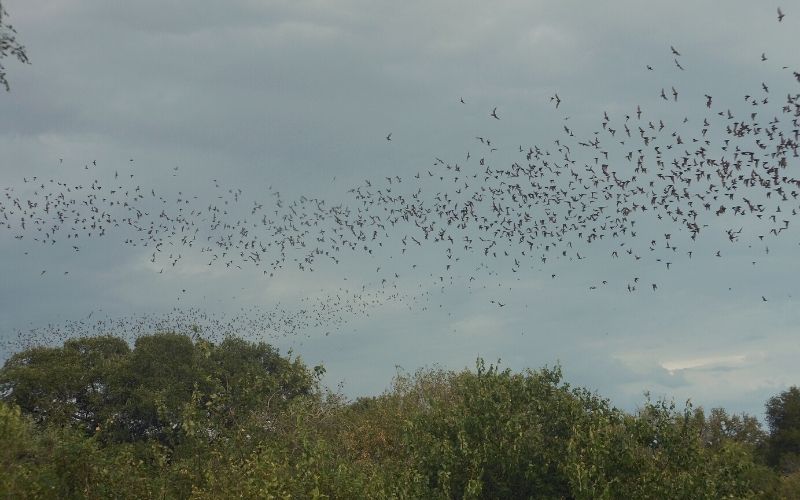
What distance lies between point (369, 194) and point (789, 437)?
2310 inches

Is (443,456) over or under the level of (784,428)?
under

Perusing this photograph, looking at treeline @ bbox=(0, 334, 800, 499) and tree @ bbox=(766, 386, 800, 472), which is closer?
treeline @ bbox=(0, 334, 800, 499)

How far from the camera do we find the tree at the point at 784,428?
8231 cm

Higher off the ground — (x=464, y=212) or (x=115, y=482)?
(x=464, y=212)

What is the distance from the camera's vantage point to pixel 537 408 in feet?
115

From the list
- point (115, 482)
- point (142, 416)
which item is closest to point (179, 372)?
point (142, 416)

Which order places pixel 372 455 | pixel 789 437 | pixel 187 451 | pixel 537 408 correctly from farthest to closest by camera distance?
pixel 789 437 < pixel 187 451 < pixel 372 455 < pixel 537 408

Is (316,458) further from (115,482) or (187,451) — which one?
(187,451)

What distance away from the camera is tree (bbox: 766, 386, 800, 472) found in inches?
3241

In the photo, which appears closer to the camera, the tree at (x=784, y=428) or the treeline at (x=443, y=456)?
the treeline at (x=443, y=456)

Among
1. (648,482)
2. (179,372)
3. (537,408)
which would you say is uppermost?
(179,372)

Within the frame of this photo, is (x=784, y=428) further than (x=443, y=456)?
Yes

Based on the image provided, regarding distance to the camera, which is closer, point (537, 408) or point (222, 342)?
point (537, 408)

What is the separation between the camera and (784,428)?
84.8 metres
